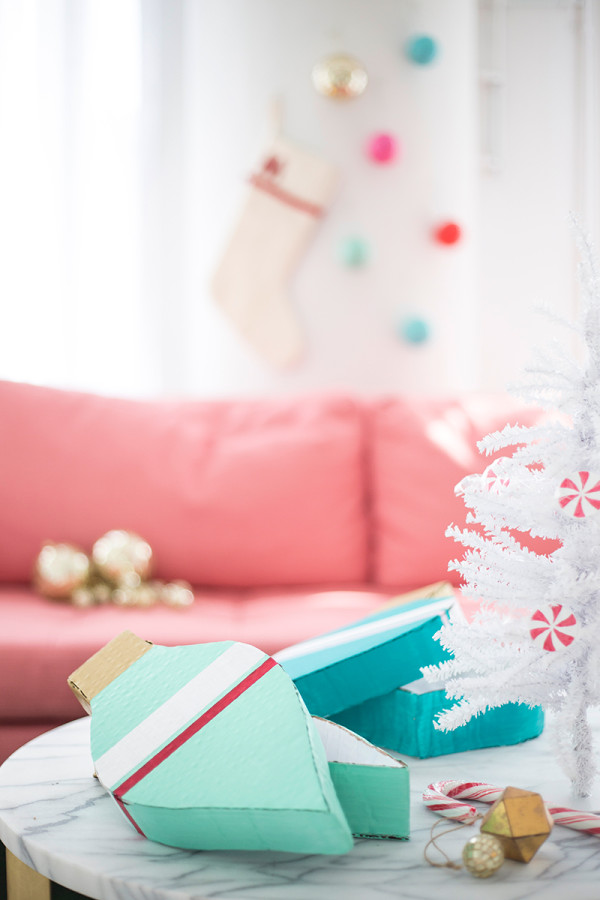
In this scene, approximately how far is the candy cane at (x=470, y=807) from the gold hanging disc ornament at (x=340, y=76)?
212 cm

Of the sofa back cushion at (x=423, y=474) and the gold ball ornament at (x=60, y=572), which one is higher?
the sofa back cushion at (x=423, y=474)

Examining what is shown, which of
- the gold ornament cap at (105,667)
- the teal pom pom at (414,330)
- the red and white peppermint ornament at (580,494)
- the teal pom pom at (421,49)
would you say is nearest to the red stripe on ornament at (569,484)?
the red and white peppermint ornament at (580,494)

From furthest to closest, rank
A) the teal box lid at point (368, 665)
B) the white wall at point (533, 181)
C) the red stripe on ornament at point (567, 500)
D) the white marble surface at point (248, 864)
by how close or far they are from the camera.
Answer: the white wall at point (533, 181) < the teal box lid at point (368, 665) < the red stripe on ornament at point (567, 500) < the white marble surface at point (248, 864)

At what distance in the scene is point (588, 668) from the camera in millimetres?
630

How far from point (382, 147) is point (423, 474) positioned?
114cm

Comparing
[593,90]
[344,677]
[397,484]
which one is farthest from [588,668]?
[593,90]

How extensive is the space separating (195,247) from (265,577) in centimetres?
119

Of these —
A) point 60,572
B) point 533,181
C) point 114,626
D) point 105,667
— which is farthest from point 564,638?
point 533,181

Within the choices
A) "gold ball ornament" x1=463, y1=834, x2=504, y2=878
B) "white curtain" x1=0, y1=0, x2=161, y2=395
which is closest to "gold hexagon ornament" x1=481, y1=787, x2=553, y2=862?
"gold ball ornament" x1=463, y1=834, x2=504, y2=878

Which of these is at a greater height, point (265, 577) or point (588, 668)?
point (588, 668)

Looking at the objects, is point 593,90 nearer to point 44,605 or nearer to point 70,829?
point 44,605

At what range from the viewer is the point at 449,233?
2.35 m

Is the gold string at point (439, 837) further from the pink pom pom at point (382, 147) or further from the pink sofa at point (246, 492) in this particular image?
the pink pom pom at point (382, 147)

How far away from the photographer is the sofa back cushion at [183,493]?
1665 millimetres
